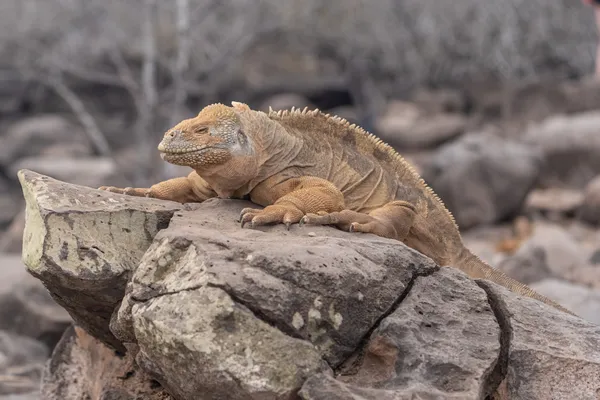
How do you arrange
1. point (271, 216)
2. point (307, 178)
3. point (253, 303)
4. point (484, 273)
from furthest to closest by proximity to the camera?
point (484, 273), point (307, 178), point (271, 216), point (253, 303)

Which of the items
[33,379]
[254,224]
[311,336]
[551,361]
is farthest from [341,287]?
[33,379]

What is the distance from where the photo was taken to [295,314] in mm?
3246

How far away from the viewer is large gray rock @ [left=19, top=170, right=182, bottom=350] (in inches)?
145

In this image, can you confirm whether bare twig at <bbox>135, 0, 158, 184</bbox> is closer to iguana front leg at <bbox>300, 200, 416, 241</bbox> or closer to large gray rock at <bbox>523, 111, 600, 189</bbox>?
large gray rock at <bbox>523, 111, 600, 189</bbox>

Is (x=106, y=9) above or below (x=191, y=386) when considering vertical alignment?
below

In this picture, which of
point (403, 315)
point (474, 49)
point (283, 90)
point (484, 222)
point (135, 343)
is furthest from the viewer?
point (283, 90)

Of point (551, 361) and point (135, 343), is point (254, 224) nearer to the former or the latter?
point (135, 343)

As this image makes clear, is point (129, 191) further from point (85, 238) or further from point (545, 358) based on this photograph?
point (545, 358)

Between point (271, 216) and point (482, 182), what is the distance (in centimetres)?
1097

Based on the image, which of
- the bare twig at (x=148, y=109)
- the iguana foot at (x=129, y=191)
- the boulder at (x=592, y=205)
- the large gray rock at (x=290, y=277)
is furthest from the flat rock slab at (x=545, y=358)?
the bare twig at (x=148, y=109)

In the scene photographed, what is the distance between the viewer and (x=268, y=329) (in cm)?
316

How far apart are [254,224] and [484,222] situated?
434 inches

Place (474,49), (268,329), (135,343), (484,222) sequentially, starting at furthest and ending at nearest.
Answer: (474,49) < (484,222) < (135,343) < (268,329)

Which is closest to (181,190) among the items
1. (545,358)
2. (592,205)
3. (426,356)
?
(426,356)
